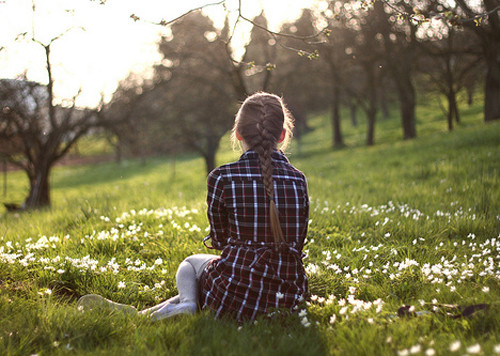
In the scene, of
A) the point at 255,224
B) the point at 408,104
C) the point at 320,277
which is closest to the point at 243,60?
the point at 408,104

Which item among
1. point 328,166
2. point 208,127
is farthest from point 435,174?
point 208,127

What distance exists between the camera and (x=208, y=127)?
17.0 metres

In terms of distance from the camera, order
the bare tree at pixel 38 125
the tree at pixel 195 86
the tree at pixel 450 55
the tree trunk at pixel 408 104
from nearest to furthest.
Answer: the bare tree at pixel 38 125
the tree at pixel 195 86
the tree at pixel 450 55
the tree trunk at pixel 408 104

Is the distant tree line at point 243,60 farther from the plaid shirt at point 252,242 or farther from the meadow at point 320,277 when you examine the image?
the plaid shirt at point 252,242

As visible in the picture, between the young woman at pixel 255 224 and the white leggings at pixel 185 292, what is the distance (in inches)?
0.4

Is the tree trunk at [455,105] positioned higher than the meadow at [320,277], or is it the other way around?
the tree trunk at [455,105]

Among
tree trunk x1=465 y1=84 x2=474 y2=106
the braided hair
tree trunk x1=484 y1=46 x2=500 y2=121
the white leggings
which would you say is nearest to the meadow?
the white leggings

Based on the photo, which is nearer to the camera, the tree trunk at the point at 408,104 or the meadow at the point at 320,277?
the meadow at the point at 320,277

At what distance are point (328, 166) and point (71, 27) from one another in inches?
375

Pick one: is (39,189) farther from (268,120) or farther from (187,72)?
(268,120)

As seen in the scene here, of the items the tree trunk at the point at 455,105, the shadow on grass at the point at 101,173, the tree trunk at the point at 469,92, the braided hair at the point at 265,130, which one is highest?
the tree trunk at the point at 469,92

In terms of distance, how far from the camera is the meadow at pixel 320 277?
7.95ft

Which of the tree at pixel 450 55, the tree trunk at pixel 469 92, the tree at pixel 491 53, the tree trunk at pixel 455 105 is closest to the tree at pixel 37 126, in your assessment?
the tree at pixel 491 53

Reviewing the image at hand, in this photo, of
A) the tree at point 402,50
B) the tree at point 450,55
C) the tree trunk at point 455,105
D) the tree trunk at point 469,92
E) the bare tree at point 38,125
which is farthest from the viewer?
the tree trunk at point 469,92
